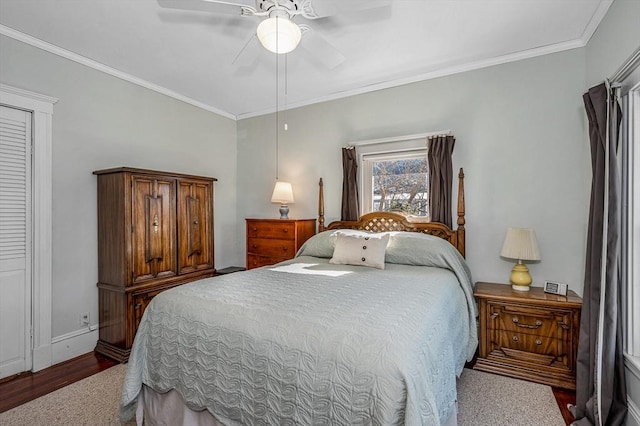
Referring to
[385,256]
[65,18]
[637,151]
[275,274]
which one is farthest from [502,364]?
[65,18]

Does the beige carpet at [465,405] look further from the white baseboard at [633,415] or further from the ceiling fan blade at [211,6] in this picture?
the ceiling fan blade at [211,6]

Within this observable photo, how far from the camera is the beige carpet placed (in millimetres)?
2078

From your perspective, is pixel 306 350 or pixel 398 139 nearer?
pixel 306 350

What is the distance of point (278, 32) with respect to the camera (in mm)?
1862

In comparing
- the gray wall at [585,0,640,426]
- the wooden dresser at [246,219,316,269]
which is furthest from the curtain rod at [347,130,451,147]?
the gray wall at [585,0,640,426]

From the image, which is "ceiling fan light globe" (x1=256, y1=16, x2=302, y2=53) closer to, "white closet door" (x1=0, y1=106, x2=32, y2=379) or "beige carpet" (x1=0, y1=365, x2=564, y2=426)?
"white closet door" (x1=0, y1=106, x2=32, y2=379)

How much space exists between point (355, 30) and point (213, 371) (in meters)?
2.62

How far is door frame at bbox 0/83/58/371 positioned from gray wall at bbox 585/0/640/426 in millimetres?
4326

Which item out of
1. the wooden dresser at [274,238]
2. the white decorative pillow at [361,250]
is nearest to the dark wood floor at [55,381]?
the white decorative pillow at [361,250]

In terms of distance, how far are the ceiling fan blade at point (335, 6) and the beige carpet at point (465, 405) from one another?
8.53 feet

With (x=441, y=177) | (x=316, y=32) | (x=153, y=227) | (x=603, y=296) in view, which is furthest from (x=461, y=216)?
(x=153, y=227)

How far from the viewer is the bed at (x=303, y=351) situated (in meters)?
1.25

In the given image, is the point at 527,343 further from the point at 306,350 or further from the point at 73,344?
the point at 73,344

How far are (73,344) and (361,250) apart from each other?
286 cm
